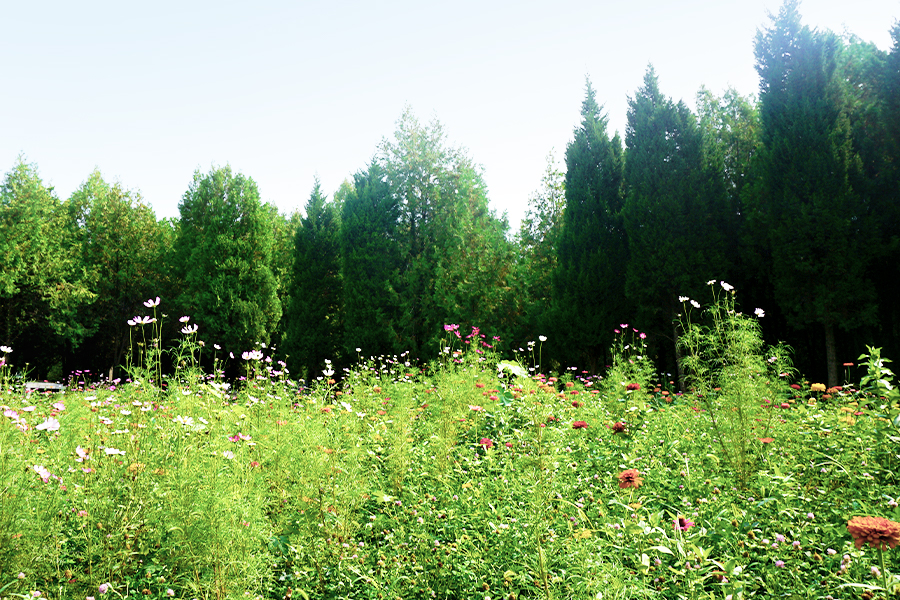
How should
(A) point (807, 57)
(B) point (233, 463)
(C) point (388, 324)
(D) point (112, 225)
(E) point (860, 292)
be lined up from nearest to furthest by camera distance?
1. (B) point (233, 463)
2. (E) point (860, 292)
3. (A) point (807, 57)
4. (C) point (388, 324)
5. (D) point (112, 225)

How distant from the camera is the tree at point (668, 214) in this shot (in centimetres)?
1171

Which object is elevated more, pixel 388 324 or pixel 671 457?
pixel 388 324

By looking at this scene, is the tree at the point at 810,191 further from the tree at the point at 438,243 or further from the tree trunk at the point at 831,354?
the tree at the point at 438,243

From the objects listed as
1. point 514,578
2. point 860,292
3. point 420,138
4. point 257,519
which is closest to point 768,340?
point 860,292

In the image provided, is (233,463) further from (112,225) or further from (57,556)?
(112,225)

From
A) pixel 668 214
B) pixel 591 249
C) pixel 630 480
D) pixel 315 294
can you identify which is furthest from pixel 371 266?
pixel 630 480

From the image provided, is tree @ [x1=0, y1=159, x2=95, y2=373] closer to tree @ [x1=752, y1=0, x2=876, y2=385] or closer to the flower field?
the flower field

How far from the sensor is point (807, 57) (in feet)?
36.0

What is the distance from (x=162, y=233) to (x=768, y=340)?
2294 centimetres

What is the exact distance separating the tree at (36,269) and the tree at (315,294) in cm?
932

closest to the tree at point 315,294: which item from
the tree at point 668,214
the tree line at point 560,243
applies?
the tree line at point 560,243

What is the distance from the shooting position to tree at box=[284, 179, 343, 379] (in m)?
16.9

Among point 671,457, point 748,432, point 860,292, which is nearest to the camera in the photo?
point 748,432

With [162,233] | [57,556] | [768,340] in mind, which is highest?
[162,233]
